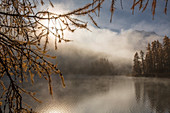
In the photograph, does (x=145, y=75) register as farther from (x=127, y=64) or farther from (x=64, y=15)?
(x=127, y=64)

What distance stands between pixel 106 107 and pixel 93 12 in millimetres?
18743

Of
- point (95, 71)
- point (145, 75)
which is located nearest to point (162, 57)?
point (145, 75)

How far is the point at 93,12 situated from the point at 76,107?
18997 millimetres

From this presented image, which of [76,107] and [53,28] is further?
[76,107]

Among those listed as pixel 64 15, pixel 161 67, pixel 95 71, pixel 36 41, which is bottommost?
pixel 95 71

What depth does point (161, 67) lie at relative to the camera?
39.0 meters

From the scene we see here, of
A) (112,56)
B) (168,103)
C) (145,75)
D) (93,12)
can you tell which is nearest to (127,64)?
(112,56)

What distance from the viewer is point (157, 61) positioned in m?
40.7

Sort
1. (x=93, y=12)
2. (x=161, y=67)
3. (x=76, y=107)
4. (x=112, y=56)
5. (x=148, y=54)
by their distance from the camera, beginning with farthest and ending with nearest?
1. (x=112, y=56)
2. (x=148, y=54)
3. (x=161, y=67)
4. (x=76, y=107)
5. (x=93, y=12)

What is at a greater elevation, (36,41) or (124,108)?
(36,41)

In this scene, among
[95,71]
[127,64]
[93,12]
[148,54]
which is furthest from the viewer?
[127,64]

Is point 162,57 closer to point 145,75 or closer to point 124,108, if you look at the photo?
point 145,75

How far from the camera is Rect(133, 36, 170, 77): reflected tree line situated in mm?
38875

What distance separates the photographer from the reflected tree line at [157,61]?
38.9 meters
